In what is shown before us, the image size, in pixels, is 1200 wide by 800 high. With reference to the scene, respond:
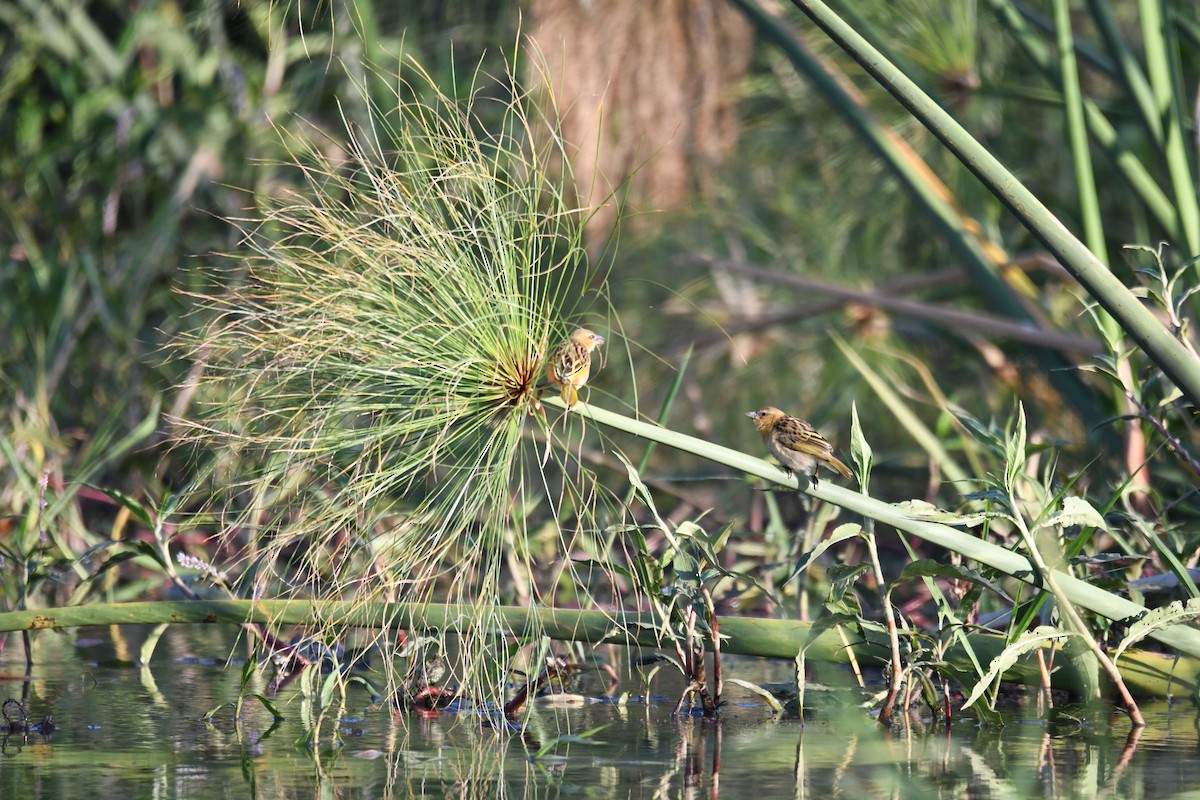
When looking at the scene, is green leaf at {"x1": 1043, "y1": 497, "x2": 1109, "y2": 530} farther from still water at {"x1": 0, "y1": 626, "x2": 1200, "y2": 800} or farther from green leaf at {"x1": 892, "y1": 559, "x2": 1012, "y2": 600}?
still water at {"x1": 0, "y1": 626, "x2": 1200, "y2": 800}

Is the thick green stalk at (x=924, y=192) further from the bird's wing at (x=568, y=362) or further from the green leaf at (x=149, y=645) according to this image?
the green leaf at (x=149, y=645)

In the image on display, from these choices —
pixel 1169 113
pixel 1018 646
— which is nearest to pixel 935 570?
pixel 1018 646

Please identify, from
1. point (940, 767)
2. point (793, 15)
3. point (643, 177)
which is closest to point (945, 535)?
point (940, 767)

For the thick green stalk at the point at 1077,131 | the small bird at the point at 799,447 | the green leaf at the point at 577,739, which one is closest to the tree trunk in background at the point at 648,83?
the thick green stalk at the point at 1077,131

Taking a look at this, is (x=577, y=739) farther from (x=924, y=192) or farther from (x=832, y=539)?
(x=924, y=192)

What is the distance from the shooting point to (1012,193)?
2318 mm

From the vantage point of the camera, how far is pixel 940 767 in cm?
232

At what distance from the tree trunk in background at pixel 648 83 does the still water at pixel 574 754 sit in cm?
Result: 332

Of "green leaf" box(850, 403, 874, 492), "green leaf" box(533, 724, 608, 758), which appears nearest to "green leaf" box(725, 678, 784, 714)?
"green leaf" box(533, 724, 608, 758)

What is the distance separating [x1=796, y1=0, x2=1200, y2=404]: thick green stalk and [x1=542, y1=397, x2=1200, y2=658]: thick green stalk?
41 cm

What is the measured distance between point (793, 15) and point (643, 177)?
1.05 meters

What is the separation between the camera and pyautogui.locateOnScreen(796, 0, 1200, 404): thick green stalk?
2.29 meters

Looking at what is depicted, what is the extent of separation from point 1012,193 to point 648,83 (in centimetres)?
412

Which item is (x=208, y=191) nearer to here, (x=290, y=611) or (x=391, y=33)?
(x=391, y=33)
